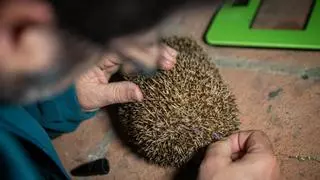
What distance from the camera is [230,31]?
1.55 m

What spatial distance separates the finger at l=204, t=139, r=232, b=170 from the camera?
39.1 inches

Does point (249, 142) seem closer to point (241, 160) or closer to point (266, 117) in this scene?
point (241, 160)

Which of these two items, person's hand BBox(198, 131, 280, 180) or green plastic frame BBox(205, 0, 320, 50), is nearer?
person's hand BBox(198, 131, 280, 180)

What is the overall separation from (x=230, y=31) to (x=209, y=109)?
23.0 inches

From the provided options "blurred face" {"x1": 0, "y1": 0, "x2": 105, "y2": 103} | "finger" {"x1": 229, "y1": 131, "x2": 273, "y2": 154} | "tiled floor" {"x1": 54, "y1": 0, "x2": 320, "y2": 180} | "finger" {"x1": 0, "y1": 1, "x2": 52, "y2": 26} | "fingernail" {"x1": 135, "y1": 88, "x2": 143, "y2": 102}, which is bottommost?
"tiled floor" {"x1": 54, "y1": 0, "x2": 320, "y2": 180}

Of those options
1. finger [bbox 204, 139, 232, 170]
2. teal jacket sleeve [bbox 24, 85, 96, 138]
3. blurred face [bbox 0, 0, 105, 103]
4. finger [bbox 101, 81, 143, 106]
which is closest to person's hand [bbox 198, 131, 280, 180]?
finger [bbox 204, 139, 232, 170]

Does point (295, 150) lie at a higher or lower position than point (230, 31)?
lower

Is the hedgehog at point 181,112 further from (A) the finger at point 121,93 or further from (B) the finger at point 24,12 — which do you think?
(B) the finger at point 24,12

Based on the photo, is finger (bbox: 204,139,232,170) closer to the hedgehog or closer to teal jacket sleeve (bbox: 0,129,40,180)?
the hedgehog

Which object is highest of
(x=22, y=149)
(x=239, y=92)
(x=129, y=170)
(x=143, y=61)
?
(x=143, y=61)

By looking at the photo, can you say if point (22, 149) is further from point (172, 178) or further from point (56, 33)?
point (56, 33)

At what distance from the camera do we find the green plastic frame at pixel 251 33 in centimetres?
142

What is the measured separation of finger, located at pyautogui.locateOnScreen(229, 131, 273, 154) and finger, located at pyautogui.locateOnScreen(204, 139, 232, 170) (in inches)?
1.2

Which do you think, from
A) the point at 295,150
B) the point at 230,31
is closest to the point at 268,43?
the point at 230,31
